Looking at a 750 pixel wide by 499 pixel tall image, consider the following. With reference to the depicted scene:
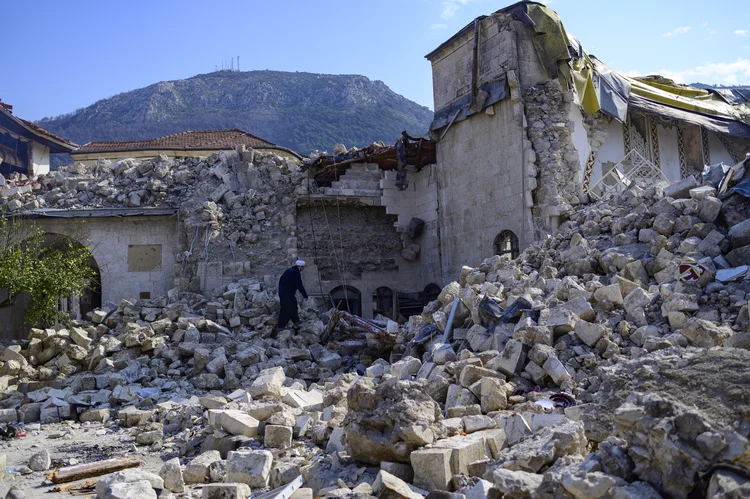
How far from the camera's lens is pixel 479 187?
12.8 metres

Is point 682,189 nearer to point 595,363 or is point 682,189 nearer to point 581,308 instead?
point 581,308

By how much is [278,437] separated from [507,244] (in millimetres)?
7831

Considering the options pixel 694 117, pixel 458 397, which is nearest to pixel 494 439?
pixel 458 397

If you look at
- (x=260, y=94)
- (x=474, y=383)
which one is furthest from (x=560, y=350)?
(x=260, y=94)

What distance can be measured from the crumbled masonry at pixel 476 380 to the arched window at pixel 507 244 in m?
1.43

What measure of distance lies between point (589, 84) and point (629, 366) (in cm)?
889

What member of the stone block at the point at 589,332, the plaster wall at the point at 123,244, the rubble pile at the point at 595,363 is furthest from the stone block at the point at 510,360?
the plaster wall at the point at 123,244

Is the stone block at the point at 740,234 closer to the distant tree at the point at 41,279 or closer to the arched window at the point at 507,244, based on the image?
the arched window at the point at 507,244

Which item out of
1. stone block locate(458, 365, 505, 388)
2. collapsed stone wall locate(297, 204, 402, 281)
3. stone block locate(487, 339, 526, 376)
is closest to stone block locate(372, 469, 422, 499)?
stone block locate(458, 365, 505, 388)

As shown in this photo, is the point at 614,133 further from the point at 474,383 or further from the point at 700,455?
the point at 700,455

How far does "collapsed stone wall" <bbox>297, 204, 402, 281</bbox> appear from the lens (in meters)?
14.4

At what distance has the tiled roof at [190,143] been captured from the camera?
21.7m

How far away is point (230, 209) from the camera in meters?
13.7

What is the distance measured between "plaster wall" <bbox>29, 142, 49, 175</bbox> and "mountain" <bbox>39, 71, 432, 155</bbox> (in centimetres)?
3326
